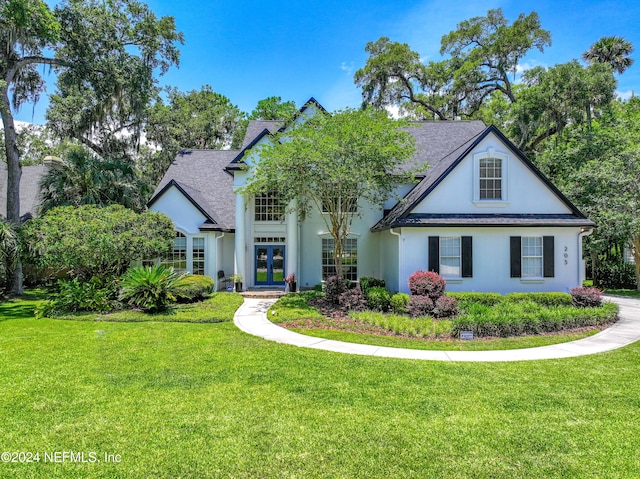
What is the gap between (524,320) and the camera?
9.95m

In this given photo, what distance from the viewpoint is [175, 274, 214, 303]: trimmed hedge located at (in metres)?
14.5

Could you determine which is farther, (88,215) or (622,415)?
(88,215)

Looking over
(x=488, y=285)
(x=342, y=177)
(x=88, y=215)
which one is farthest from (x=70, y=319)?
(x=488, y=285)

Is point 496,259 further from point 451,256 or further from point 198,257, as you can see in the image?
point 198,257

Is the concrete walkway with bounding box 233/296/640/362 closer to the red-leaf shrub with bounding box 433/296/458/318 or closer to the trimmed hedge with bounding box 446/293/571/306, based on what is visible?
the trimmed hedge with bounding box 446/293/571/306

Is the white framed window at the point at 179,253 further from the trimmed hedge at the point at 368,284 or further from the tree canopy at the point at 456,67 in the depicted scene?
the tree canopy at the point at 456,67

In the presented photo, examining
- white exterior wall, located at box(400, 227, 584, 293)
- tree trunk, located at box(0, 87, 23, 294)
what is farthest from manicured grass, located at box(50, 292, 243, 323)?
tree trunk, located at box(0, 87, 23, 294)

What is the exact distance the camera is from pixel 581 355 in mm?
7891

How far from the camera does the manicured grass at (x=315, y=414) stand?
3.84 metres

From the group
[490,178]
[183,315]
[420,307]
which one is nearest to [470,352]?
[420,307]

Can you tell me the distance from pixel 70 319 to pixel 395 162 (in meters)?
13.5

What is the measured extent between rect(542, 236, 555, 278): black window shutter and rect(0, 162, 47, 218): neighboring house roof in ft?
91.9

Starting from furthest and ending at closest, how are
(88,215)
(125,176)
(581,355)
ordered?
(125,176), (88,215), (581,355)

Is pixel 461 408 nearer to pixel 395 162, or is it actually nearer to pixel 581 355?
pixel 581 355
